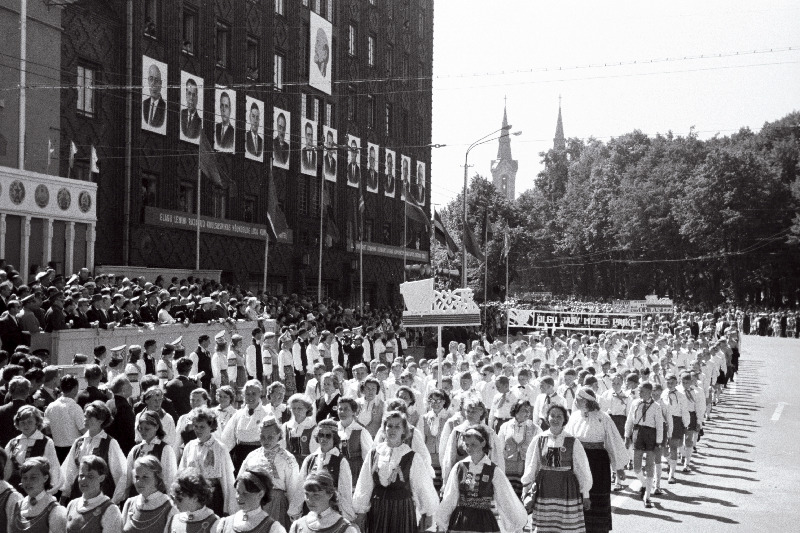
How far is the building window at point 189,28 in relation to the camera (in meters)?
34.2

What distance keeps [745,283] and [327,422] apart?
72.9m

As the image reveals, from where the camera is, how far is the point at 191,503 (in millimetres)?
5895

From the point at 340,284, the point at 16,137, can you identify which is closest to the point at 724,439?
the point at 16,137

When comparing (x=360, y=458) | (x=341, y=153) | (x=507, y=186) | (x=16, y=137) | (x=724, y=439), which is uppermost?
(x=507, y=186)

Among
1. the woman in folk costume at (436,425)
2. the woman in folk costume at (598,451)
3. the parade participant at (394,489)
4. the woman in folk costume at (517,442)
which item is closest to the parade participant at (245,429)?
the parade participant at (394,489)

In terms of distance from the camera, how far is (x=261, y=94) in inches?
1540

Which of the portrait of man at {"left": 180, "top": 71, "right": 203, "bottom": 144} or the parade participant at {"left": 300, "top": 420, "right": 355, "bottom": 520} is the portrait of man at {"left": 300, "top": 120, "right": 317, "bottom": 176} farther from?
the parade participant at {"left": 300, "top": 420, "right": 355, "bottom": 520}

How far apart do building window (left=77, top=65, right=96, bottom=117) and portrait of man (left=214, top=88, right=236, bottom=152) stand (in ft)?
21.5

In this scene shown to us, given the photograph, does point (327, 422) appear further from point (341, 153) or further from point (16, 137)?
point (341, 153)

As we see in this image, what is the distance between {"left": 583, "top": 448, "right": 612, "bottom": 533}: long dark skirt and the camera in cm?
1091

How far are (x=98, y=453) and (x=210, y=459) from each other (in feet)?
3.22

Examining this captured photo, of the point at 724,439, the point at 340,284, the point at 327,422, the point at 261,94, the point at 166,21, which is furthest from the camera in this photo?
the point at 340,284

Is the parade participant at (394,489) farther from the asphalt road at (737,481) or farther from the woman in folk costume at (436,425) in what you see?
the asphalt road at (737,481)

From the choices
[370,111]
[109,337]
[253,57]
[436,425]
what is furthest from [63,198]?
[370,111]
